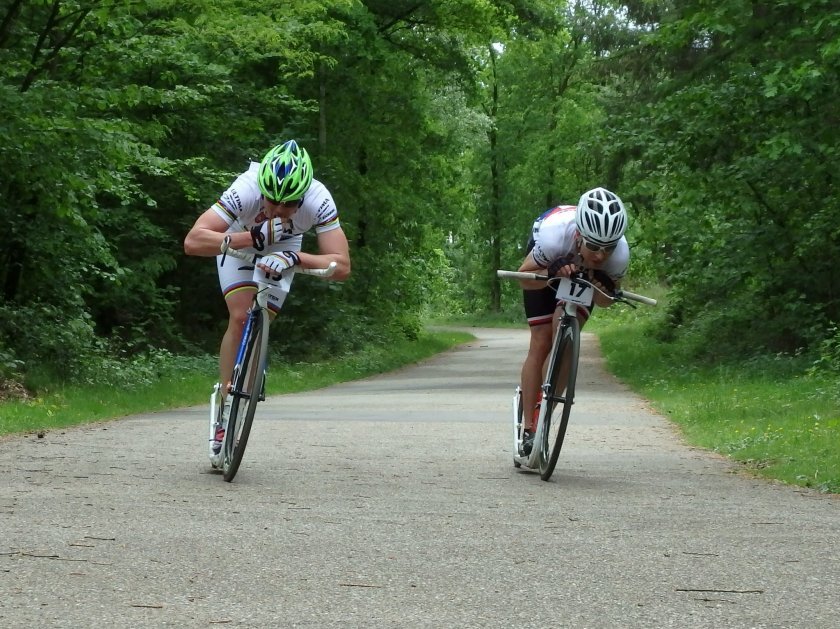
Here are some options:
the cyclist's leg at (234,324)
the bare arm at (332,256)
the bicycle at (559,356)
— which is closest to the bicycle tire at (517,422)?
the bicycle at (559,356)

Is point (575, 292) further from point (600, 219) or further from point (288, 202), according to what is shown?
point (288, 202)

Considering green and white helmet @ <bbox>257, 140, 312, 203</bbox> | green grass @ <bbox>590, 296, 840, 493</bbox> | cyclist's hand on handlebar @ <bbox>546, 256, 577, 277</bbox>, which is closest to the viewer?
green and white helmet @ <bbox>257, 140, 312, 203</bbox>

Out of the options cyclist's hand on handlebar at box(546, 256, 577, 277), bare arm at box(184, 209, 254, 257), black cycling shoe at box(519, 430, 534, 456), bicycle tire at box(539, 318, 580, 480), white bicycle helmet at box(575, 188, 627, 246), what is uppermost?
white bicycle helmet at box(575, 188, 627, 246)

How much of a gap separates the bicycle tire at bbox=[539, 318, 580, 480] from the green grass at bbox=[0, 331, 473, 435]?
5.06 meters

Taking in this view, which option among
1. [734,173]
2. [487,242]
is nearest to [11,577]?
[734,173]

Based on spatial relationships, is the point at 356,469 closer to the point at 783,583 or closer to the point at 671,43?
the point at 783,583

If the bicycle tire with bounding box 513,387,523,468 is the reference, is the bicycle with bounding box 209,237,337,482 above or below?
above

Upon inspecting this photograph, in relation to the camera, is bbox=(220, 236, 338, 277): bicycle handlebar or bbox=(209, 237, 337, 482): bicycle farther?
bbox=(209, 237, 337, 482): bicycle

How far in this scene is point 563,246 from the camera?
25.4 feet

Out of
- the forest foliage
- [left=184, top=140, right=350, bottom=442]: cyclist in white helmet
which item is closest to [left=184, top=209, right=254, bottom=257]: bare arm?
[left=184, top=140, right=350, bottom=442]: cyclist in white helmet

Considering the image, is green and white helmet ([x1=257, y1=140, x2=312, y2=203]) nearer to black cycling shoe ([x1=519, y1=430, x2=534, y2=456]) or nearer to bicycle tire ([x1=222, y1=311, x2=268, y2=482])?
bicycle tire ([x1=222, y1=311, x2=268, y2=482])

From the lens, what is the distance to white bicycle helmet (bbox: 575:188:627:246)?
728 cm

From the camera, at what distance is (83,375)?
15984mm

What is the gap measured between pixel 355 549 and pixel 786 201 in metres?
15.9
